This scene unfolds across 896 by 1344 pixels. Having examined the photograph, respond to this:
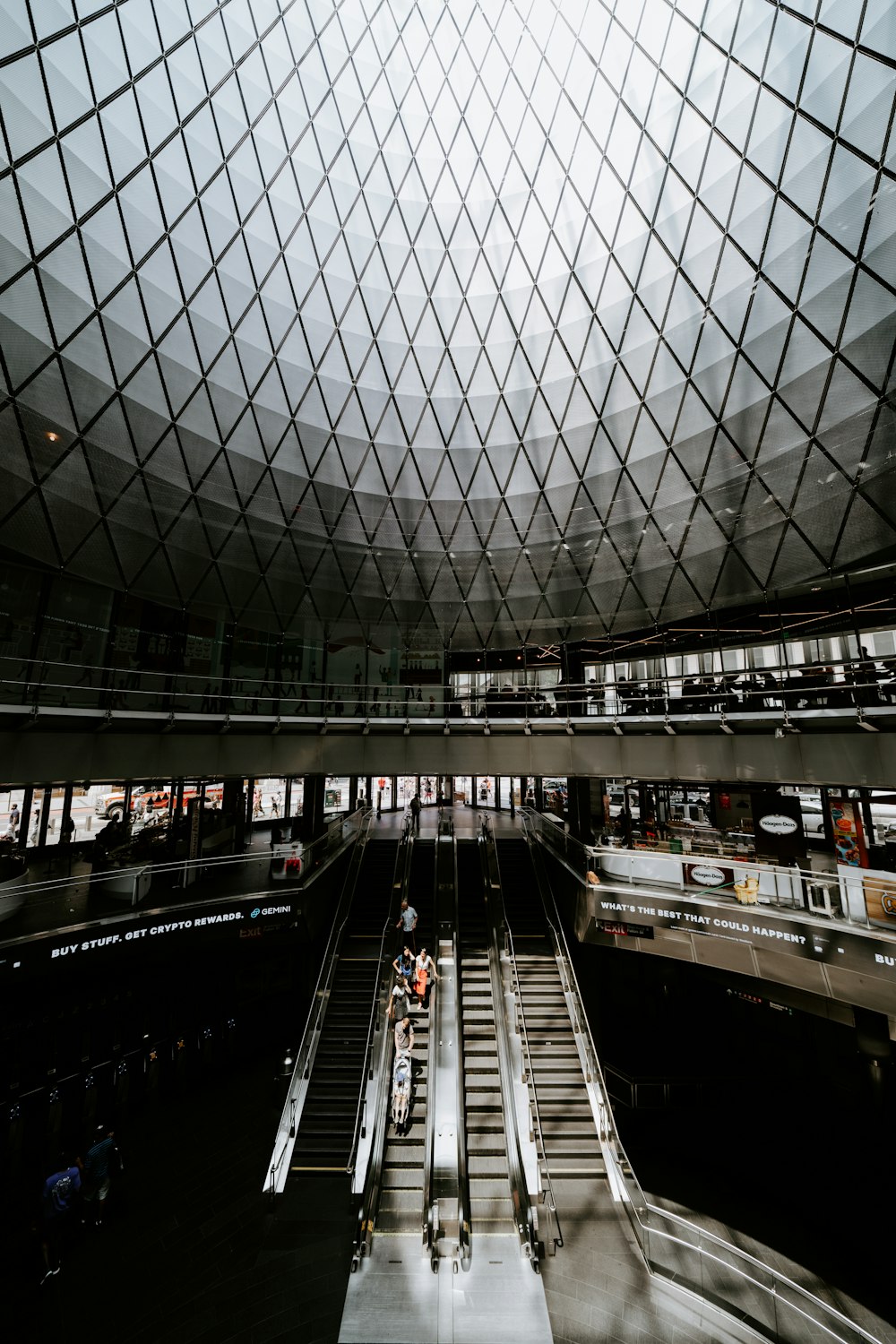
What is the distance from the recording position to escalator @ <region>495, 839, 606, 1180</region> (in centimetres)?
1264

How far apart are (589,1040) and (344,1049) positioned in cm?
636

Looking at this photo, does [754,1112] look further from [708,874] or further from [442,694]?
[442,694]

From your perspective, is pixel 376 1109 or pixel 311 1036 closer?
pixel 376 1109

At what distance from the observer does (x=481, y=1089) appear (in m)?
13.5

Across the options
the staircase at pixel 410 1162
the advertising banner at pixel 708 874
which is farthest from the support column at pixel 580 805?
the staircase at pixel 410 1162

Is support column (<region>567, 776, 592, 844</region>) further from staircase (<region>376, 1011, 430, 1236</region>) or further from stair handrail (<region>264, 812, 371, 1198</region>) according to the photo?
staircase (<region>376, 1011, 430, 1236</region>)

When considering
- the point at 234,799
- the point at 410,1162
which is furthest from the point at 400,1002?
the point at 234,799

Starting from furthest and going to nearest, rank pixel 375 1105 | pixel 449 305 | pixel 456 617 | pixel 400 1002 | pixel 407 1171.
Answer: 1. pixel 456 617
2. pixel 449 305
3. pixel 400 1002
4. pixel 375 1105
5. pixel 407 1171

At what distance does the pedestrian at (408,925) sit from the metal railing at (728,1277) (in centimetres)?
727

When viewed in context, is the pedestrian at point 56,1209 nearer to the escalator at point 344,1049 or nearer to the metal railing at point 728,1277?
the escalator at point 344,1049

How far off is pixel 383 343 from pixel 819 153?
59.0 feet

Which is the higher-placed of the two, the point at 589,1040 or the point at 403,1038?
the point at 403,1038

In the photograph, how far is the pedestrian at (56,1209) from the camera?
33.8 feet

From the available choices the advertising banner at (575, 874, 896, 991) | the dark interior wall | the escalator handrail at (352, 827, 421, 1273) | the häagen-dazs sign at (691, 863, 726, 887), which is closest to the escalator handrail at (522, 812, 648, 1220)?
the advertising banner at (575, 874, 896, 991)
